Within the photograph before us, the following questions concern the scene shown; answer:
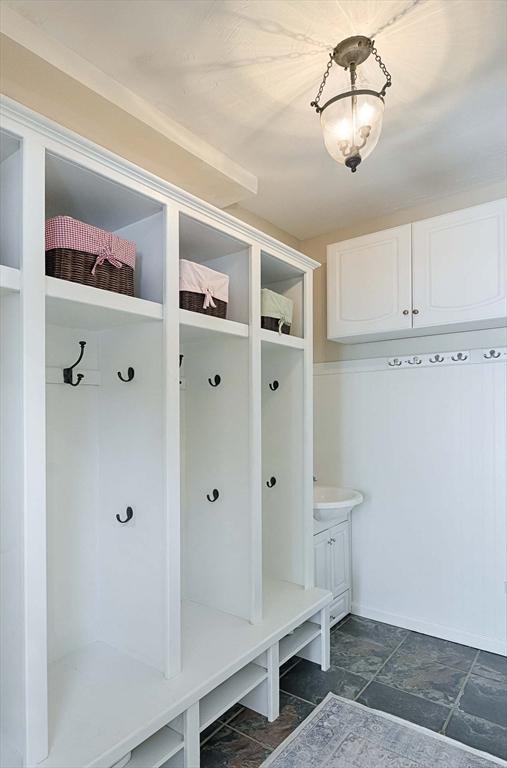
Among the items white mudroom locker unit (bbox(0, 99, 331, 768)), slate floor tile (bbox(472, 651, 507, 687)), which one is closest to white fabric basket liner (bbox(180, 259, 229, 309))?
A: white mudroom locker unit (bbox(0, 99, 331, 768))

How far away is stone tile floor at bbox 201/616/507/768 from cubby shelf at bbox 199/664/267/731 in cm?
20

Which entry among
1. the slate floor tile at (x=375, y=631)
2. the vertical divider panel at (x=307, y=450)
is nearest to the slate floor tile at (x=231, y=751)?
the vertical divider panel at (x=307, y=450)

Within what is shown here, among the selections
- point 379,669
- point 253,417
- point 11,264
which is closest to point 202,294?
point 253,417

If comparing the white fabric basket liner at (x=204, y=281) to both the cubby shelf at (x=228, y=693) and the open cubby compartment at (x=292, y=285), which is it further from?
the cubby shelf at (x=228, y=693)

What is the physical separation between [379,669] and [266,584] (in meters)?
0.70

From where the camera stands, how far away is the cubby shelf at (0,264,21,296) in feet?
3.91

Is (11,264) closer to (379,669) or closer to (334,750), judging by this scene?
(334,750)

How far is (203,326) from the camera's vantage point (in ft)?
5.87

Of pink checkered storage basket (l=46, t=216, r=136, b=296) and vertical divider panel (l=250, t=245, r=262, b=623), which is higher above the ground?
pink checkered storage basket (l=46, t=216, r=136, b=296)

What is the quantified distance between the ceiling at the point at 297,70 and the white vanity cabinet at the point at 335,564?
205 centimetres

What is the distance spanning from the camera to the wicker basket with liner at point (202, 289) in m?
1.75

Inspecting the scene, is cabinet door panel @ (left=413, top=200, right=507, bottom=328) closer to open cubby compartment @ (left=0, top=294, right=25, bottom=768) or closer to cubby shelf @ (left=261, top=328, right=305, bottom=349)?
cubby shelf @ (left=261, top=328, right=305, bottom=349)

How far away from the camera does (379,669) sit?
2.33 m

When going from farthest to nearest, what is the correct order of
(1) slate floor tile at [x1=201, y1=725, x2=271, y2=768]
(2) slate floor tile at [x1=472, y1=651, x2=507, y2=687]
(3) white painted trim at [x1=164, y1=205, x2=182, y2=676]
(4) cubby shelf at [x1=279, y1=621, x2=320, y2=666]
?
(2) slate floor tile at [x1=472, y1=651, x2=507, y2=687] → (4) cubby shelf at [x1=279, y1=621, x2=320, y2=666] → (1) slate floor tile at [x1=201, y1=725, x2=271, y2=768] → (3) white painted trim at [x1=164, y1=205, x2=182, y2=676]
